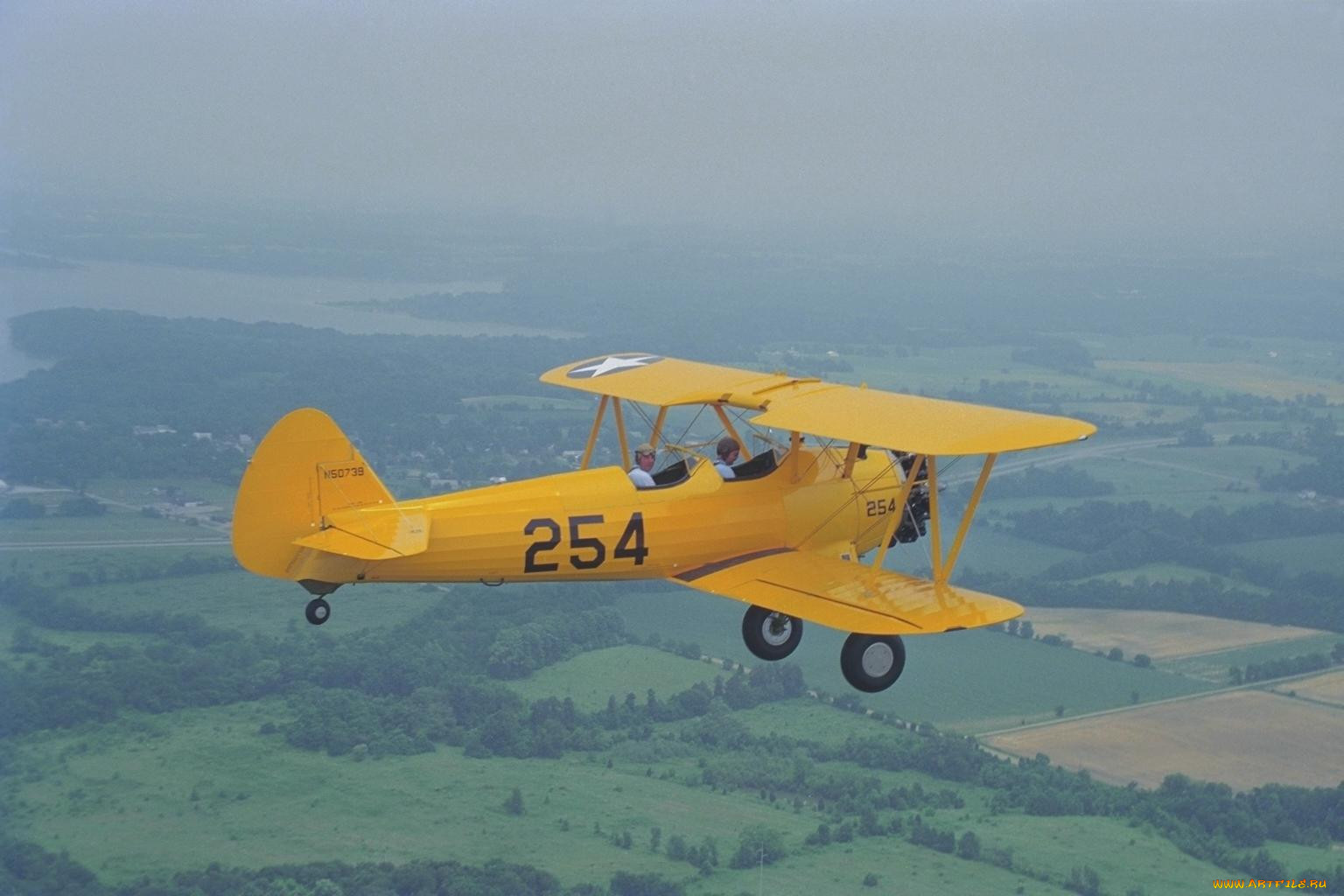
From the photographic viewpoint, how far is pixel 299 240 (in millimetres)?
182375

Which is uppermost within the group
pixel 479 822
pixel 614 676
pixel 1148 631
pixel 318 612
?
pixel 318 612

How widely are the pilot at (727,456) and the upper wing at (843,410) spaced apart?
44cm

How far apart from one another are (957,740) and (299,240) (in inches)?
5445

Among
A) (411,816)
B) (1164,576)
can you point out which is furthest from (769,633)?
(1164,576)

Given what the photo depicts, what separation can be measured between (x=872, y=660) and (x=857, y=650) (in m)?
0.22

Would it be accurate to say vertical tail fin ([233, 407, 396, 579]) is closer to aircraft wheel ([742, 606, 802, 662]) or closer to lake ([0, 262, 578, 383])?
aircraft wheel ([742, 606, 802, 662])

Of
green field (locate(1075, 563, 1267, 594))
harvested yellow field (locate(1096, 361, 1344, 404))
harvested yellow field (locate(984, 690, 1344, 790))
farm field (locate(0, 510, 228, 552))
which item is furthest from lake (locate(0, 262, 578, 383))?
harvested yellow field (locate(984, 690, 1344, 790))

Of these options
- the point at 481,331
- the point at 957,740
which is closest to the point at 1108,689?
the point at 957,740

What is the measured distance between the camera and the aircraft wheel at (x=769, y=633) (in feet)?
59.7

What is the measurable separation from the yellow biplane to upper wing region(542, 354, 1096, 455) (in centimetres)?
3

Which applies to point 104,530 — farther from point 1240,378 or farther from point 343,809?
point 1240,378

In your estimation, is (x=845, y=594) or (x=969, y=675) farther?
(x=969, y=675)

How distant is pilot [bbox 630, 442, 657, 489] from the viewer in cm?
1748

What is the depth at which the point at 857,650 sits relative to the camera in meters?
17.2
